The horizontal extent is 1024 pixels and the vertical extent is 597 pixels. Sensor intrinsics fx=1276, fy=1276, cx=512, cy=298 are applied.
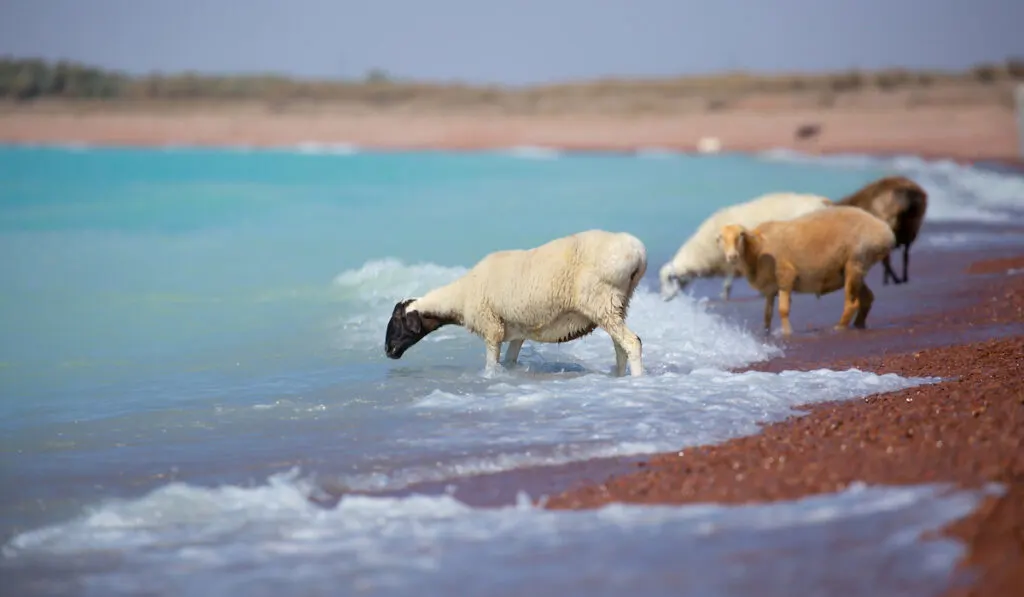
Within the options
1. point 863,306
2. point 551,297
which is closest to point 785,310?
point 863,306

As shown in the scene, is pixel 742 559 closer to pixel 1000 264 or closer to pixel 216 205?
pixel 1000 264

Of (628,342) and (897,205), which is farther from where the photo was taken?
(897,205)

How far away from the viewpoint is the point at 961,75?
105250 millimetres

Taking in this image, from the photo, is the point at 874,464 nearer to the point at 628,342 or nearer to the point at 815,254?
the point at 628,342

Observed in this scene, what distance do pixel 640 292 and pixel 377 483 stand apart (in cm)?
911

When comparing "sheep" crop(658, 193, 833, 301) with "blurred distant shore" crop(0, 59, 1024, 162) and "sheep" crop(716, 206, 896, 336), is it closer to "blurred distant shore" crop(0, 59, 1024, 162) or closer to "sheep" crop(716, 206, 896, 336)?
"sheep" crop(716, 206, 896, 336)

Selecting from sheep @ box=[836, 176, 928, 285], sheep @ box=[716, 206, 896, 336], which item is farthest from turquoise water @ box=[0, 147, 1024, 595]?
sheep @ box=[836, 176, 928, 285]

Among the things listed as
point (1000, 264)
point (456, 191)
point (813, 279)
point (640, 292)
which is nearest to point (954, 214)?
point (1000, 264)

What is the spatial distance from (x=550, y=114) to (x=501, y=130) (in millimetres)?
8340

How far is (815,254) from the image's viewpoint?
12.2m

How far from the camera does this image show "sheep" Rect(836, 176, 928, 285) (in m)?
16.3

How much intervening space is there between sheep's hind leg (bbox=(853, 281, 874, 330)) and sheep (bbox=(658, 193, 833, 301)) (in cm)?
291

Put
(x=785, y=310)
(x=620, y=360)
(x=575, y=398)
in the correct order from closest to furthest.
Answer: (x=575, y=398), (x=620, y=360), (x=785, y=310)

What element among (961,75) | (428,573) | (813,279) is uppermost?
(961,75)
